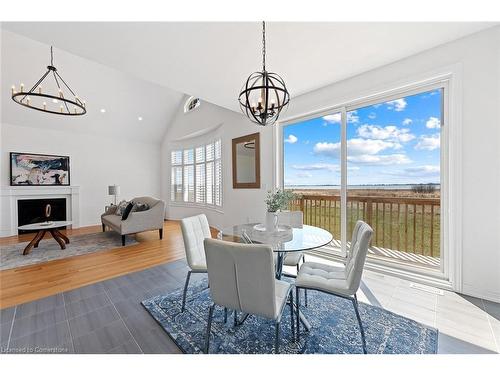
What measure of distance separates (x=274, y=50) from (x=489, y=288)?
3.27 metres

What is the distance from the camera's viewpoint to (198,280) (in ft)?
8.55

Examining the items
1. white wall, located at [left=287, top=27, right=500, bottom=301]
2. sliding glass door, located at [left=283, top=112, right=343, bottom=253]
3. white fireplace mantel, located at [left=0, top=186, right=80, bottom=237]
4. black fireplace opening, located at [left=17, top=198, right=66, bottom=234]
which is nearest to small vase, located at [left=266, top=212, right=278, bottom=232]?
sliding glass door, located at [left=283, top=112, right=343, bottom=253]

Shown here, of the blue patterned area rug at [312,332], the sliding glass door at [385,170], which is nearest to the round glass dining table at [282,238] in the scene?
the blue patterned area rug at [312,332]

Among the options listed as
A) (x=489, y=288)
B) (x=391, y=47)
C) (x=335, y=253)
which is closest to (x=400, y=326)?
(x=489, y=288)

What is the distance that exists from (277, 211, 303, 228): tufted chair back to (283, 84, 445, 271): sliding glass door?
3.43 feet

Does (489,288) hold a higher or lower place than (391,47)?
lower

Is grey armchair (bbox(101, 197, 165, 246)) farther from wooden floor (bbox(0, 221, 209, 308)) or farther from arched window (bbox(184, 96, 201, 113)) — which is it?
arched window (bbox(184, 96, 201, 113))

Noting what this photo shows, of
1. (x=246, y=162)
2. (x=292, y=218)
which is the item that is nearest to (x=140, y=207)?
(x=246, y=162)

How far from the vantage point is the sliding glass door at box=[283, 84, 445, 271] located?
2.55 metres

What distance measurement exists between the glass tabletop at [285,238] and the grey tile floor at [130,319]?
89cm

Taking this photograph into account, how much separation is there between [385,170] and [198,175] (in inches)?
196

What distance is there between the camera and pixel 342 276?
1730 millimetres
